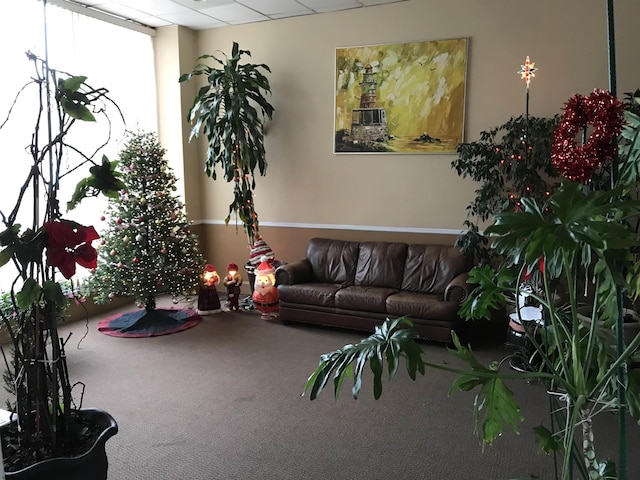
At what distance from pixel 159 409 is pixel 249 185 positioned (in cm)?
280

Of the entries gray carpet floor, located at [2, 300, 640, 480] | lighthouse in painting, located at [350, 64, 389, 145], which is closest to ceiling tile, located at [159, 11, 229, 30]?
lighthouse in painting, located at [350, 64, 389, 145]

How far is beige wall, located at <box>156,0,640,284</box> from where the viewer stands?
4496mm

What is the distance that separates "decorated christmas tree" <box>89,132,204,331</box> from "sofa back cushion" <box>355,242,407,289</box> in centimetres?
168

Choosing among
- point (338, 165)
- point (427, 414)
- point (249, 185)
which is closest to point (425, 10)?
point (338, 165)

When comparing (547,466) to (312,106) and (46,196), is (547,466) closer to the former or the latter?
(46,196)

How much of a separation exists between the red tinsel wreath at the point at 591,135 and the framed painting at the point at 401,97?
345cm

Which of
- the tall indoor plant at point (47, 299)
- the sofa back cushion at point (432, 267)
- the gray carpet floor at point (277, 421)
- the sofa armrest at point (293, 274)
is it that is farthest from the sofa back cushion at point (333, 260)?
the tall indoor plant at point (47, 299)

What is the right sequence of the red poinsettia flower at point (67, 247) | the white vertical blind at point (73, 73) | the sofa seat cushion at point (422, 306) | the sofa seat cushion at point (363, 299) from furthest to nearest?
1. the sofa seat cushion at point (363, 299)
2. the white vertical blind at point (73, 73)
3. the sofa seat cushion at point (422, 306)
4. the red poinsettia flower at point (67, 247)

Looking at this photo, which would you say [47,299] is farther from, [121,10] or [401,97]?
[121,10]

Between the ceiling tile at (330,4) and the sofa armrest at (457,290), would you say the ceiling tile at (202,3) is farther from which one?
the sofa armrest at (457,290)

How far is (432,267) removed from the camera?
4.80 metres

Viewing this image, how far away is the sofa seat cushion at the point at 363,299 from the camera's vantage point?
452 cm

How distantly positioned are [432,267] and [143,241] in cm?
274

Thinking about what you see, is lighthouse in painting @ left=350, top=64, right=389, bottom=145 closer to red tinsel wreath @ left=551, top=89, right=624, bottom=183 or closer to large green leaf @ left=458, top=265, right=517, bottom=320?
large green leaf @ left=458, top=265, right=517, bottom=320
